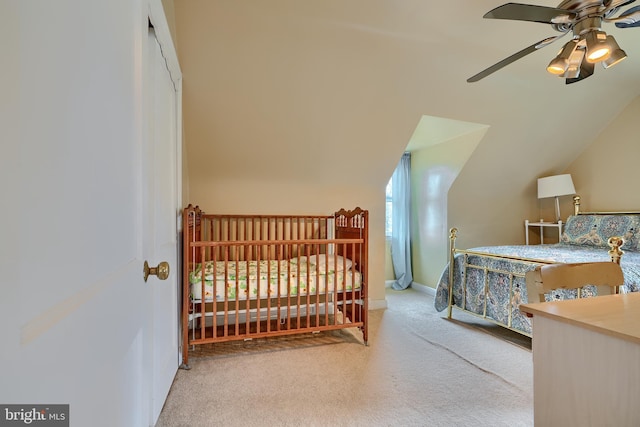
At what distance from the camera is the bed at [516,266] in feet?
7.61

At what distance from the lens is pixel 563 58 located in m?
1.66

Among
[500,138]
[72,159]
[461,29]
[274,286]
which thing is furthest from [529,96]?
[72,159]

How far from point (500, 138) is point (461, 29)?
1605mm

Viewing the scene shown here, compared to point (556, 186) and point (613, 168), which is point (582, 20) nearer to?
point (556, 186)

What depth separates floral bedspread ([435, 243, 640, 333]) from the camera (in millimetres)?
2213

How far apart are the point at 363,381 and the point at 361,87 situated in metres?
2.21

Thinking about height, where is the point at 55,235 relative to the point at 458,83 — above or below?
below

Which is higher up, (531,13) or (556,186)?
(531,13)

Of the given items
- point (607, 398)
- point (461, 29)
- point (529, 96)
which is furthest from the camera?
point (529, 96)

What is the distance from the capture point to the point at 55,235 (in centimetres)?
40

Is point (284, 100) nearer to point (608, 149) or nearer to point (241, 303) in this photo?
point (241, 303)

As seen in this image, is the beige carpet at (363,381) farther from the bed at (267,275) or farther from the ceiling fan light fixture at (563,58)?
the ceiling fan light fixture at (563,58)

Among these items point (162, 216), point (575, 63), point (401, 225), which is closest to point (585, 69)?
point (575, 63)

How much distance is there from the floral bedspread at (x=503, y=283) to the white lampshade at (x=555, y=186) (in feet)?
2.65
